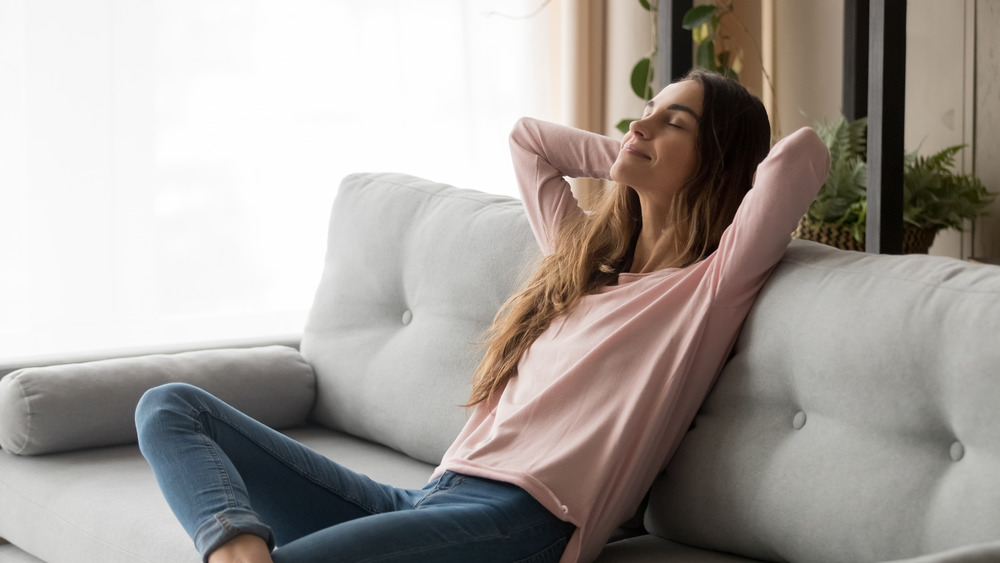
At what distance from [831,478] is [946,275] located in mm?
288

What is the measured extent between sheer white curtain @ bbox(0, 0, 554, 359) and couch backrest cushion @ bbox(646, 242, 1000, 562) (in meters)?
1.80

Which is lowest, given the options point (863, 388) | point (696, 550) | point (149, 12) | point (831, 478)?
point (696, 550)

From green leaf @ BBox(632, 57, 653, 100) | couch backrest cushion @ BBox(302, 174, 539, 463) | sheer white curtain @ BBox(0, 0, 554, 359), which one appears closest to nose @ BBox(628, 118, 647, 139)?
couch backrest cushion @ BBox(302, 174, 539, 463)

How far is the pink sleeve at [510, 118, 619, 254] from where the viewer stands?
1.72 metres

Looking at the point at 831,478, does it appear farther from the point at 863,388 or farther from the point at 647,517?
the point at 647,517

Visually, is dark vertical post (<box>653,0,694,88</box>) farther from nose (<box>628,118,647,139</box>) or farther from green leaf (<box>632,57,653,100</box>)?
nose (<box>628,118,647,139</box>)

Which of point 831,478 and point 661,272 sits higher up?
point 661,272

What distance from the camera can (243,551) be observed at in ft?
3.73

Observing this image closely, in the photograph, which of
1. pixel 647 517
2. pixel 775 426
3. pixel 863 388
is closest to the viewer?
pixel 863 388

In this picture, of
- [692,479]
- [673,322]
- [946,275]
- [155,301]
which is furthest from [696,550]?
[155,301]

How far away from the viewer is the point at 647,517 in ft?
4.82

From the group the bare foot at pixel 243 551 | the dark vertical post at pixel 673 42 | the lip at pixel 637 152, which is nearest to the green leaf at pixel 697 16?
the dark vertical post at pixel 673 42

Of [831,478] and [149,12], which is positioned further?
[149,12]

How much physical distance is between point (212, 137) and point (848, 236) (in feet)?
5.70
